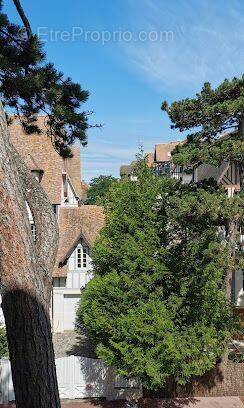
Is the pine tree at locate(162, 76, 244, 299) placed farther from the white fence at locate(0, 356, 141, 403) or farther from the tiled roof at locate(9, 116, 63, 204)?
the tiled roof at locate(9, 116, 63, 204)

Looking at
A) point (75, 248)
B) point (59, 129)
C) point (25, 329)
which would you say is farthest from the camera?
point (75, 248)

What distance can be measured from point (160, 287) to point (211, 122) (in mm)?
5566

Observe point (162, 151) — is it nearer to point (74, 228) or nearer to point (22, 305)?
point (74, 228)

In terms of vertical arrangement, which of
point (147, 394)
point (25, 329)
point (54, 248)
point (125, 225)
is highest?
point (125, 225)

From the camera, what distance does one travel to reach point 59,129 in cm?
803

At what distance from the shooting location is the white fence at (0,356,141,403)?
607 inches

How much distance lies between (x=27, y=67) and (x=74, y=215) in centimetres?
1768

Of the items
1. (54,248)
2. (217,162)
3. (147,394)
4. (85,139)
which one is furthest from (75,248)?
A: (54,248)

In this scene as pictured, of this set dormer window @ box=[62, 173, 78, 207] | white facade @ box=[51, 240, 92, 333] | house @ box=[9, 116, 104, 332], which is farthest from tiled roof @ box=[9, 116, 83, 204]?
white facade @ box=[51, 240, 92, 333]

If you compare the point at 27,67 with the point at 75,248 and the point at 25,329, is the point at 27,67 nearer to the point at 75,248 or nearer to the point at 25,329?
the point at 25,329

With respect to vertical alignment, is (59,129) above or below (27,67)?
below

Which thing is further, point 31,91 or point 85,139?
point 85,139

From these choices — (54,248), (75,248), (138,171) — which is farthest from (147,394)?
(54,248)

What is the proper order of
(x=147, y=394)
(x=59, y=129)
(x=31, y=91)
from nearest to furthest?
(x=31, y=91), (x=59, y=129), (x=147, y=394)
